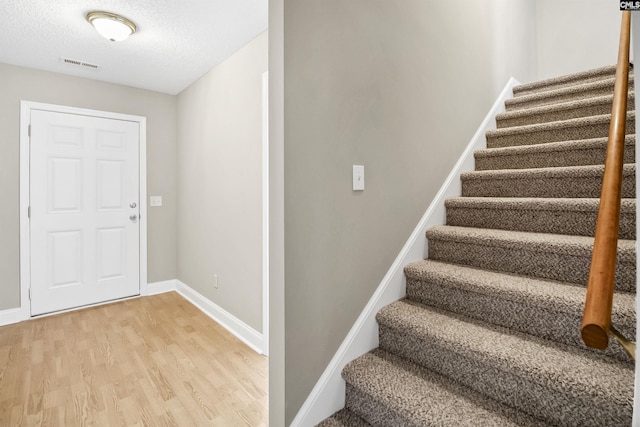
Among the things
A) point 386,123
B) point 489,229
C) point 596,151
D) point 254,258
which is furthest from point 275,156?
point 596,151

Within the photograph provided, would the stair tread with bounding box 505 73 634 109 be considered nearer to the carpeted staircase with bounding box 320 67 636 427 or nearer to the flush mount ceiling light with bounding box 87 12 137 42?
the carpeted staircase with bounding box 320 67 636 427

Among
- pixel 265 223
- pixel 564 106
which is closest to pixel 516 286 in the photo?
pixel 564 106

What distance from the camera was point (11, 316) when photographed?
312 cm

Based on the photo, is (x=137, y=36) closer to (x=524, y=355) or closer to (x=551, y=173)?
(x=551, y=173)

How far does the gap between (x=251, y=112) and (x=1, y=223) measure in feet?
8.72

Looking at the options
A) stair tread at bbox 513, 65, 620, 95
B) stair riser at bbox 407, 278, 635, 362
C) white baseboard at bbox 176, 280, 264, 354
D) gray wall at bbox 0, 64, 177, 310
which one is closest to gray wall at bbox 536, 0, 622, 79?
stair tread at bbox 513, 65, 620, 95

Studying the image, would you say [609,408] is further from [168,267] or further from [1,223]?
[1,223]

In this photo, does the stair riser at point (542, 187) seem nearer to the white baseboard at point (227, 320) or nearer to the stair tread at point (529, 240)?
the stair tread at point (529, 240)

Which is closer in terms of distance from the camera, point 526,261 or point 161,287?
point 526,261

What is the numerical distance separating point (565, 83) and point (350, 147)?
2.43 meters

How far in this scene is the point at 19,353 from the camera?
2.53m

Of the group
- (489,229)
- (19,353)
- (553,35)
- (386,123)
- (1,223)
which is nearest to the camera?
(386,123)

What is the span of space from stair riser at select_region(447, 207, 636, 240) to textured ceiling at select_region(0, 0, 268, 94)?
6.43ft

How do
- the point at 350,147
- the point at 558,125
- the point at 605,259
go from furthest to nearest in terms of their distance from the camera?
1. the point at 558,125
2. the point at 350,147
3. the point at 605,259
